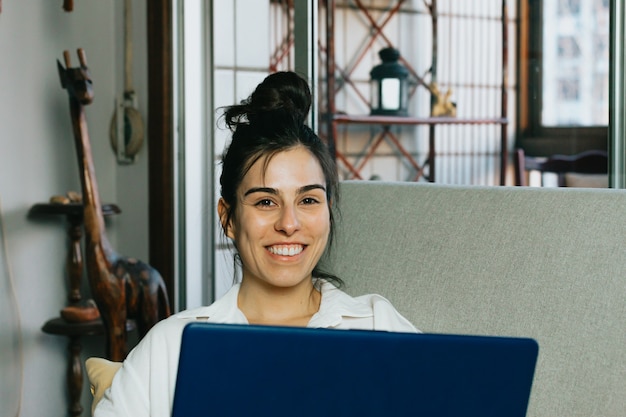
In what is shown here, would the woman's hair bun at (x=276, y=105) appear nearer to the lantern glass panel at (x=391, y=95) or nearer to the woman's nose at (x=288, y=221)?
the woman's nose at (x=288, y=221)

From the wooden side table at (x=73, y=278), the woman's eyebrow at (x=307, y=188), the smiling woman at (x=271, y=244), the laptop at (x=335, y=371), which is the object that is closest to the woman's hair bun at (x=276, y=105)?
the smiling woman at (x=271, y=244)

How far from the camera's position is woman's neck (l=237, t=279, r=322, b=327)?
133cm

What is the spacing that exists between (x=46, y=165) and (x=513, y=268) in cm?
195

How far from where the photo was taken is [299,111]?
1.42 m

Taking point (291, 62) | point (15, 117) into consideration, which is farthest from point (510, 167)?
point (15, 117)

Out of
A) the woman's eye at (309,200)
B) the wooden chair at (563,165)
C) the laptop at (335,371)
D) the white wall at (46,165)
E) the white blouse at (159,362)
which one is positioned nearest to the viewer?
the laptop at (335,371)

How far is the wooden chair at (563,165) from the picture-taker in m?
1.80

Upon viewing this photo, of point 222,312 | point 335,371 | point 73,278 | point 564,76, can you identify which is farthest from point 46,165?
point 335,371

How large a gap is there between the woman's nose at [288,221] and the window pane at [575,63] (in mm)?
791

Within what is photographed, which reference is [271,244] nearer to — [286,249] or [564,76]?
[286,249]

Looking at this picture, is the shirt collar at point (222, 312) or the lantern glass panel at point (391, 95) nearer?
the shirt collar at point (222, 312)

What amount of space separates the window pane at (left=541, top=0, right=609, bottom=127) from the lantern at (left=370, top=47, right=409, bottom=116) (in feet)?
2.95

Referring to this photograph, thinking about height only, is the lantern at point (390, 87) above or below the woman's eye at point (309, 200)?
above

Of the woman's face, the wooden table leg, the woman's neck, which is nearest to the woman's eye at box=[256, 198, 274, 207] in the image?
the woman's face
